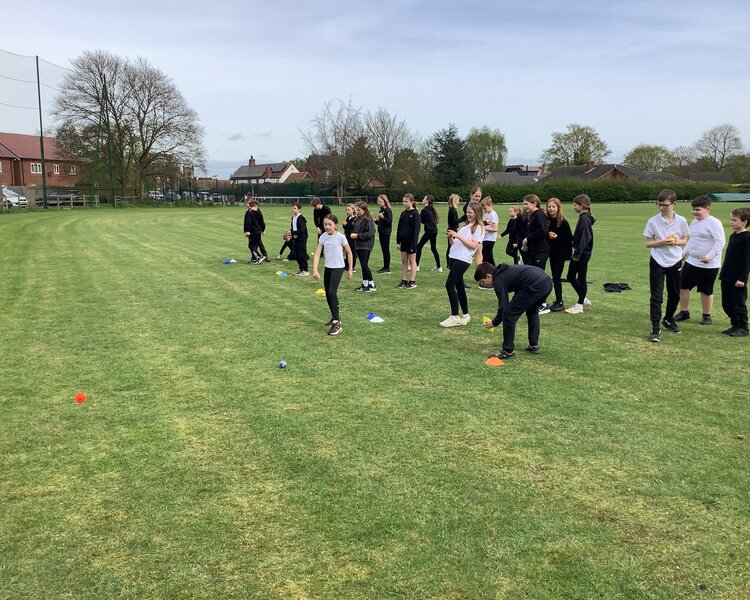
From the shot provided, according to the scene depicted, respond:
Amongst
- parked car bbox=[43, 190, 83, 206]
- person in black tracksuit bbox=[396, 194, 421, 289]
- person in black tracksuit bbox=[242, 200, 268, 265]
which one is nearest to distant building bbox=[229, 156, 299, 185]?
parked car bbox=[43, 190, 83, 206]

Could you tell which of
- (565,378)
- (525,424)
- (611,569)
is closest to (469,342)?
(565,378)

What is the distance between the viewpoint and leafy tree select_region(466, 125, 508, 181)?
111 metres

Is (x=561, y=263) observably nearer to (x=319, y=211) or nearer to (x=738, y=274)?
(x=738, y=274)

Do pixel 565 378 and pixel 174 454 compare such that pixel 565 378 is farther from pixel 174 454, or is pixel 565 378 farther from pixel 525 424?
pixel 174 454

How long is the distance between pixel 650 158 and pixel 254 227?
362 feet

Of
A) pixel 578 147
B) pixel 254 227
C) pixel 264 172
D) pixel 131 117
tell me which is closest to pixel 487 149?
pixel 578 147

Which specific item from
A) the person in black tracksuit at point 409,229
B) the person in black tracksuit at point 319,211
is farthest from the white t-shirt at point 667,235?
the person in black tracksuit at point 319,211

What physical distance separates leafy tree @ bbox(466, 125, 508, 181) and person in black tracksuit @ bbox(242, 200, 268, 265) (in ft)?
328

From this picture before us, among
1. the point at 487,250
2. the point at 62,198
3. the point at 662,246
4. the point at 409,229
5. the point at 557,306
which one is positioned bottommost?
the point at 557,306

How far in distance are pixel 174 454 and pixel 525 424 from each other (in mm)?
2930

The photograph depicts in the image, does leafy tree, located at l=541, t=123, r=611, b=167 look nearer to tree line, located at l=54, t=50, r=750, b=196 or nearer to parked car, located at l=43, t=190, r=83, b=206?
tree line, located at l=54, t=50, r=750, b=196

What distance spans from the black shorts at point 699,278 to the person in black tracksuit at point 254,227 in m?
10.0

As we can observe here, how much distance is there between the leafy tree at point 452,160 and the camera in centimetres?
6688

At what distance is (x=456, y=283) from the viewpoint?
8.33 meters
